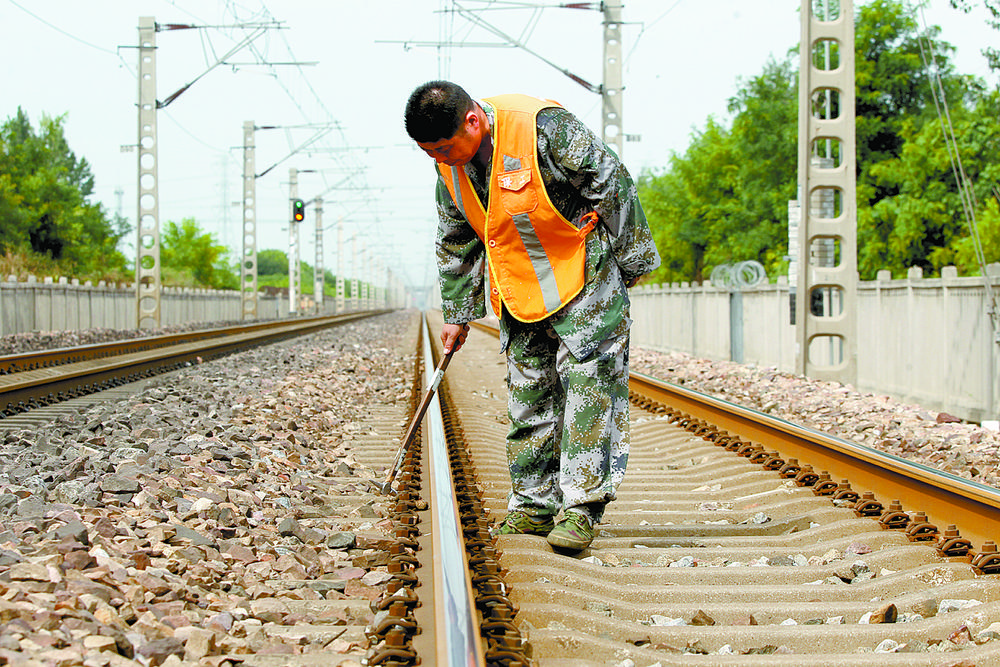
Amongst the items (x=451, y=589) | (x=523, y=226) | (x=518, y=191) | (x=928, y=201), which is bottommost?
(x=451, y=589)

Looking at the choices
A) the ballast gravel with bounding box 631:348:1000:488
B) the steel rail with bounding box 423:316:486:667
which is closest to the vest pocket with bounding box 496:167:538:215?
the steel rail with bounding box 423:316:486:667

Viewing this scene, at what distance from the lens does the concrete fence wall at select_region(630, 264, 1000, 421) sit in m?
9.13

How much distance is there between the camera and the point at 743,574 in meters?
3.25

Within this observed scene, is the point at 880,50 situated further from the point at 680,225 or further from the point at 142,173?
the point at 142,173

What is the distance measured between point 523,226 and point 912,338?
8.22 m

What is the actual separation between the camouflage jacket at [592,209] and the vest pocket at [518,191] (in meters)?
0.09

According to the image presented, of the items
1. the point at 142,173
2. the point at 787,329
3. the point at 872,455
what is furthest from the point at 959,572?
the point at 142,173

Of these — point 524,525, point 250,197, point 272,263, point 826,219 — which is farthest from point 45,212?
point 272,263

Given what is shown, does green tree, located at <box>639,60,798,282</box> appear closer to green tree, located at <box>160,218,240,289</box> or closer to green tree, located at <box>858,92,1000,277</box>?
green tree, located at <box>858,92,1000,277</box>

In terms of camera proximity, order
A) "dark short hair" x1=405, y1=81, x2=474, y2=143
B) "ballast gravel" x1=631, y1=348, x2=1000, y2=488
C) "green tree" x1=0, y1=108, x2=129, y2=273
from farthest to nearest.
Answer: "green tree" x1=0, y1=108, x2=129, y2=273 → "ballast gravel" x1=631, y1=348, x2=1000, y2=488 → "dark short hair" x1=405, y1=81, x2=474, y2=143

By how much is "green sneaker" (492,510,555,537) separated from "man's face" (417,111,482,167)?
132 cm

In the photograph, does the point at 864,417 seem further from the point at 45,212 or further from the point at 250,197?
the point at 45,212

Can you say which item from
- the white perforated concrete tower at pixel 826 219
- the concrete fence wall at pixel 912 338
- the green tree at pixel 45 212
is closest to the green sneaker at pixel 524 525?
the concrete fence wall at pixel 912 338

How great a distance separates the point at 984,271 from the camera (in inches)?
335
